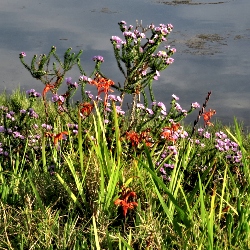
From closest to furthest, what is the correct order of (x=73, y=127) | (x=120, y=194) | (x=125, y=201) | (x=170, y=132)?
(x=125, y=201) → (x=120, y=194) → (x=170, y=132) → (x=73, y=127)

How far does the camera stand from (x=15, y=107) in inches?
262

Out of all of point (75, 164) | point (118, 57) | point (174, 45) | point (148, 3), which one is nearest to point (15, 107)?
point (118, 57)

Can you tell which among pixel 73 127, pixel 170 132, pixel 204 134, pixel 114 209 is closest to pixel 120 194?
pixel 114 209

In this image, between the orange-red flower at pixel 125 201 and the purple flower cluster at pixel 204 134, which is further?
the purple flower cluster at pixel 204 134

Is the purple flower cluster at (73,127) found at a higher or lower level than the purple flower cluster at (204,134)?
higher

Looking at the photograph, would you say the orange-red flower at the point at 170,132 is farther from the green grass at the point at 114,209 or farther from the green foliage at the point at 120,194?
the green grass at the point at 114,209

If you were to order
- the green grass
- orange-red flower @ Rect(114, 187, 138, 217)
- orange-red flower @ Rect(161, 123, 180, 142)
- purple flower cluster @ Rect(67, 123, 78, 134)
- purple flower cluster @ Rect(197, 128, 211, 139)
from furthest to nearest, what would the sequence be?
purple flower cluster @ Rect(197, 128, 211, 139) → purple flower cluster @ Rect(67, 123, 78, 134) → orange-red flower @ Rect(161, 123, 180, 142) → orange-red flower @ Rect(114, 187, 138, 217) → the green grass

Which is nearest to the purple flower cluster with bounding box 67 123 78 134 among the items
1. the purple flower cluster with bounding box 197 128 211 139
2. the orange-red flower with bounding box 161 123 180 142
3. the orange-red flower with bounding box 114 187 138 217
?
the orange-red flower with bounding box 161 123 180 142

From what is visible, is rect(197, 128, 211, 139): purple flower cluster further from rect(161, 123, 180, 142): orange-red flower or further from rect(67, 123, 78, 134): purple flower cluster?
rect(67, 123, 78, 134): purple flower cluster

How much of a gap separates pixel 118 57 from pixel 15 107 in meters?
2.13

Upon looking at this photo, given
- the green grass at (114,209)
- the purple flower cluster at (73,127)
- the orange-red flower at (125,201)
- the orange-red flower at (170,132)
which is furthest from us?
the purple flower cluster at (73,127)

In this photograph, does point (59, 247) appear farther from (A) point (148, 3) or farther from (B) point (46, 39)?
(A) point (148, 3)

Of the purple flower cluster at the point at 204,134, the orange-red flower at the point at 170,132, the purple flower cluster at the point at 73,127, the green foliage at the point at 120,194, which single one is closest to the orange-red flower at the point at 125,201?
the green foliage at the point at 120,194

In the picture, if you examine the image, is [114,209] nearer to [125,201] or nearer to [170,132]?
[125,201]
